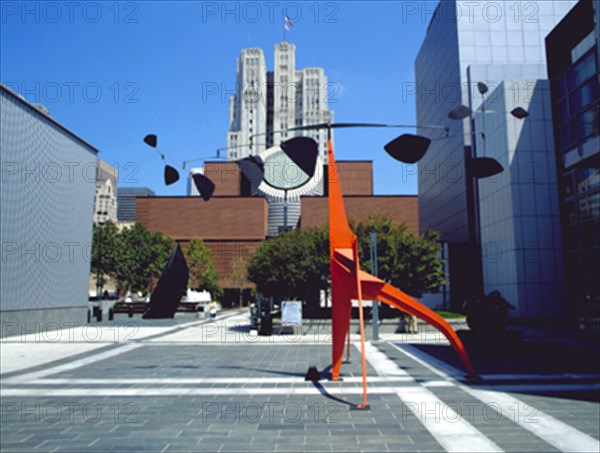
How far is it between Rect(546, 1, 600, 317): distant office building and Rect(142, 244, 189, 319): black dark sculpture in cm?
1890

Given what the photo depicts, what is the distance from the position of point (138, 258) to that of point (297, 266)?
37.3 m

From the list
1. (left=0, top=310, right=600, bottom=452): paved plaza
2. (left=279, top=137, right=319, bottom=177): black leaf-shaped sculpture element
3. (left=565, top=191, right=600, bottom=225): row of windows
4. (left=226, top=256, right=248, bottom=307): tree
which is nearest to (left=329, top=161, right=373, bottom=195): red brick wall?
(left=226, top=256, right=248, bottom=307): tree

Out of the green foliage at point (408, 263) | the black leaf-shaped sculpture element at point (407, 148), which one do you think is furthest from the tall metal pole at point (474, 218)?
the black leaf-shaped sculpture element at point (407, 148)

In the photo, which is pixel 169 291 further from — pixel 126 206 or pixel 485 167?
pixel 126 206

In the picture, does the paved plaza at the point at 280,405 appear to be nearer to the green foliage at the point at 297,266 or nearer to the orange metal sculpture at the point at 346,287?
the orange metal sculpture at the point at 346,287

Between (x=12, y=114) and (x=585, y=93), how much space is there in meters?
28.4

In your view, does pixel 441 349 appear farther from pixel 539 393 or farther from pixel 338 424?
pixel 338 424

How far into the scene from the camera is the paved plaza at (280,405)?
6461 millimetres

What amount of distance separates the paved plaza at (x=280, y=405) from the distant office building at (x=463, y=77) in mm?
25547

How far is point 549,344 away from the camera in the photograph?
1889 cm

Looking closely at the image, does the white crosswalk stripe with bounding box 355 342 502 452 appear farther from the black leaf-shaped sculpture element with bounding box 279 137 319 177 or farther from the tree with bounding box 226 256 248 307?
the tree with bounding box 226 256 248 307

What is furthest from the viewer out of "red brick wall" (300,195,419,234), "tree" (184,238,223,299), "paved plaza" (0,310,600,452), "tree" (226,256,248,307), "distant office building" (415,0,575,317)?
"red brick wall" (300,195,419,234)

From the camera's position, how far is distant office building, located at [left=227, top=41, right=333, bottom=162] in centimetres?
13100

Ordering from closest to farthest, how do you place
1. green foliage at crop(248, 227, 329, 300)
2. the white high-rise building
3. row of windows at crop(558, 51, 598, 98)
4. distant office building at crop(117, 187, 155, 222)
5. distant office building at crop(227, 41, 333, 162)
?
row of windows at crop(558, 51, 598, 98)
green foliage at crop(248, 227, 329, 300)
the white high-rise building
distant office building at crop(227, 41, 333, 162)
distant office building at crop(117, 187, 155, 222)
